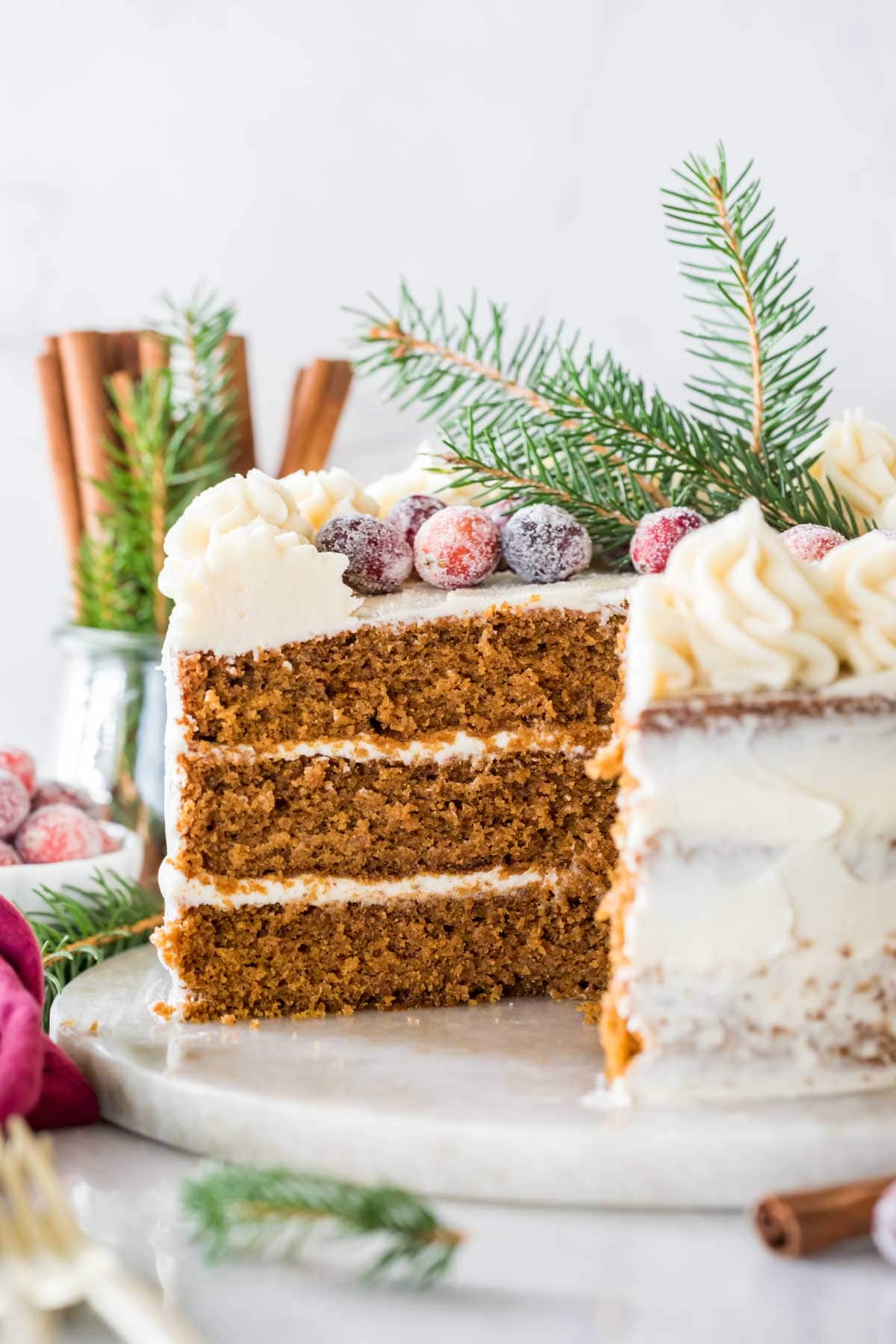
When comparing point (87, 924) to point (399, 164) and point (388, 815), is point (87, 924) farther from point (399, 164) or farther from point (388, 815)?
point (399, 164)

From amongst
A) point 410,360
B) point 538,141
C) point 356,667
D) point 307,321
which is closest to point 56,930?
point 356,667

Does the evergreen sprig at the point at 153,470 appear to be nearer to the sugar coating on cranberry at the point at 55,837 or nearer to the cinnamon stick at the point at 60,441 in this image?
the cinnamon stick at the point at 60,441

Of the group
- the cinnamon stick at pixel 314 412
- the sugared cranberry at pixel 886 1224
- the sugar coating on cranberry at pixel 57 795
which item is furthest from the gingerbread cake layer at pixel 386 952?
the cinnamon stick at pixel 314 412

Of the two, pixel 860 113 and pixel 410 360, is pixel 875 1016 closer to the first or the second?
pixel 410 360

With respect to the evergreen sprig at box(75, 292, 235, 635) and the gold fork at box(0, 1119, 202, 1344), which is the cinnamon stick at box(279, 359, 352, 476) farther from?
the gold fork at box(0, 1119, 202, 1344)

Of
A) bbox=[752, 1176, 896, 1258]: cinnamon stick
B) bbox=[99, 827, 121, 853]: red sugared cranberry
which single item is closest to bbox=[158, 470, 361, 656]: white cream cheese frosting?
bbox=[99, 827, 121, 853]: red sugared cranberry
